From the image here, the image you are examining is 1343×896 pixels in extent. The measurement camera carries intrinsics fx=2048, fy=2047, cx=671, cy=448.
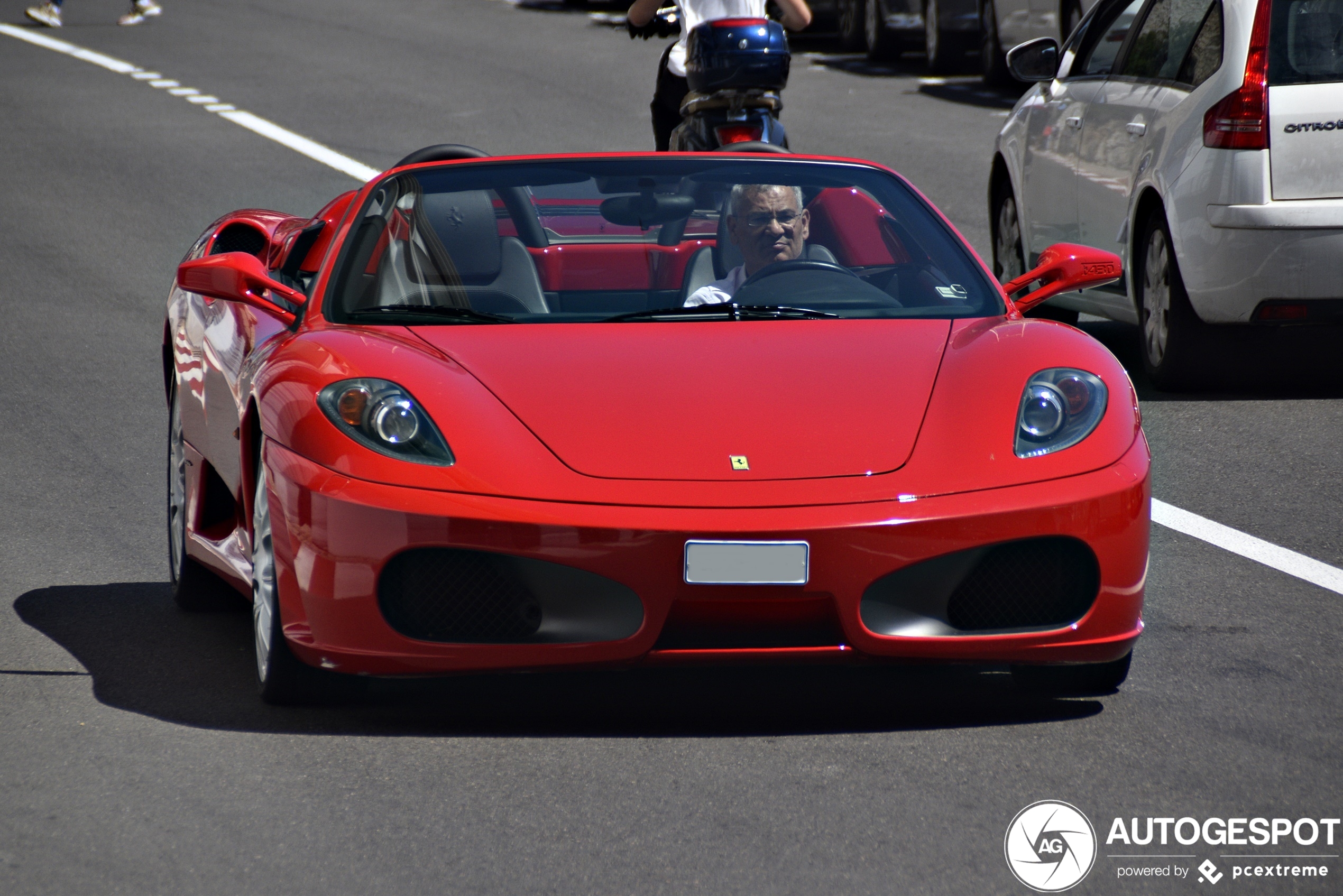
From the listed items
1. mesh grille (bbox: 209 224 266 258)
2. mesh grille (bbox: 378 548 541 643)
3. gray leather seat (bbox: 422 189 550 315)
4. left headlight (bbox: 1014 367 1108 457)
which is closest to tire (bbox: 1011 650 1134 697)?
left headlight (bbox: 1014 367 1108 457)

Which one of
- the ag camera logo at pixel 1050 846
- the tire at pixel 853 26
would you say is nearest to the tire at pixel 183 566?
the ag camera logo at pixel 1050 846

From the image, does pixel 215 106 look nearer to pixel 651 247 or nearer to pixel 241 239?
pixel 241 239

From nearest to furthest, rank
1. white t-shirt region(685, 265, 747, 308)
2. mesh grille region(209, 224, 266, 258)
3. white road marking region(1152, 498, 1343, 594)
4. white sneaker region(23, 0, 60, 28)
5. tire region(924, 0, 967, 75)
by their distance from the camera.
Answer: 1. white t-shirt region(685, 265, 747, 308)
2. white road marking region(1152, 498, 1343, 594)
3. mesh grille region(209, 224, 266, 258)
4. tire region(924, 0, 967, 75)
5. white sneaker region(23, 0, 60, 28)

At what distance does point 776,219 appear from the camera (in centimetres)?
541

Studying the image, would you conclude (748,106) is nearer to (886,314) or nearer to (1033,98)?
(1033,98)

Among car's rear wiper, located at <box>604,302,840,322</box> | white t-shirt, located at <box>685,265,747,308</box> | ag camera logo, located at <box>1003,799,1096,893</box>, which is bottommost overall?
ag camera logo, located at <box>1003,799,1096,893</box>

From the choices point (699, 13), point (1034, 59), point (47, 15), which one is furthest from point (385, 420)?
point (47, 15)

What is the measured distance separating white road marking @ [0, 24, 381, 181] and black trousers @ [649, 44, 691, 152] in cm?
333

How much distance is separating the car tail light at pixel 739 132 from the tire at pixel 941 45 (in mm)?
11895

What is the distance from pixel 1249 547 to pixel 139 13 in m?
21.7

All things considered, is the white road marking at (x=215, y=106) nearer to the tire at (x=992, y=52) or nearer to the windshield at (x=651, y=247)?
the tire at (x=992, y=52)

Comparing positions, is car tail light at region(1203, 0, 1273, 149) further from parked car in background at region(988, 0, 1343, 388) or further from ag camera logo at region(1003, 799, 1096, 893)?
ag camera logo at region(1003, 799, 1096, 893)

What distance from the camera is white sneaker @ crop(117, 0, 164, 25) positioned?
2509 centimetres

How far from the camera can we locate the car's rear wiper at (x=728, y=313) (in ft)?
16.0
